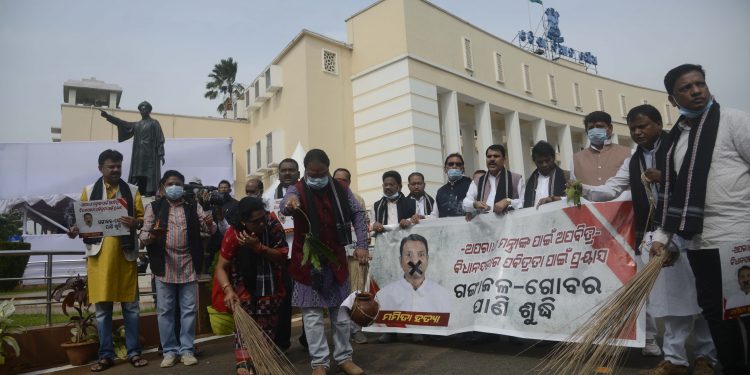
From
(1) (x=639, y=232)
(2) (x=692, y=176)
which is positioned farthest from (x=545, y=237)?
(2) (x=692, y=176)

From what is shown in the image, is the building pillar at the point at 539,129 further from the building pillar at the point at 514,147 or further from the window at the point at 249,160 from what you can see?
the window at the point at 249,160

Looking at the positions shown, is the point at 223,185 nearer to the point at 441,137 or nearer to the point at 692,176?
the point at 692,176

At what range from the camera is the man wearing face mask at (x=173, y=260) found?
4.86 meters

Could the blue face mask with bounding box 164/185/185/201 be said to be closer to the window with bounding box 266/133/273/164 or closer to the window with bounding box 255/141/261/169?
the window with bounding box 266/133/273/164

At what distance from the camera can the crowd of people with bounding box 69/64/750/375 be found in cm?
306

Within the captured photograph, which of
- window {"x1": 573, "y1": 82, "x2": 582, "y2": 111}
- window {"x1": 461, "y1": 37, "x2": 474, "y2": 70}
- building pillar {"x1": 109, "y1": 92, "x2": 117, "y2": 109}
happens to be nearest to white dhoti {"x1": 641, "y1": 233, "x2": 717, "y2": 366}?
window {"x1": 461, "y1": 37, "x2": 474, "y2": 70}

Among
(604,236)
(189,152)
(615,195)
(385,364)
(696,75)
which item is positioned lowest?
(385,364)

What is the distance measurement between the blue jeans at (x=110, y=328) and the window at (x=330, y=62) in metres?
15.2

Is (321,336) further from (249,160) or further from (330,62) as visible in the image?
(249,160)

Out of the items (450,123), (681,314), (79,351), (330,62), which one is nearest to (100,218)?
(79,351)

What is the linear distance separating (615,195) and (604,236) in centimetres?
35

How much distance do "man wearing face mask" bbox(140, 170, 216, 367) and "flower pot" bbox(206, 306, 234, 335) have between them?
1058mm

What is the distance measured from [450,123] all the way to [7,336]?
16.5m

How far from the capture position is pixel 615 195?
4070 mm
